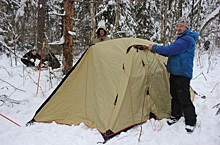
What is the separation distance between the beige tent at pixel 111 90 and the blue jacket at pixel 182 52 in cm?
65

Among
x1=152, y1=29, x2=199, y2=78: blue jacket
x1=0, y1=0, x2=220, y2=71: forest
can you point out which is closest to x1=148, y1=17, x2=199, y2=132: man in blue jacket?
x1=152, y1=29, x2=199, y2=78: blue jacket

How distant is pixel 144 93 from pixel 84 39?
38.9ft

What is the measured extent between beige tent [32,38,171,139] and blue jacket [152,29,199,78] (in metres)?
0.65

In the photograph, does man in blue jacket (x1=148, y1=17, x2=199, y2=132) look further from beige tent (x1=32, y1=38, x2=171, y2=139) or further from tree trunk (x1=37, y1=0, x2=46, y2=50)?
tree trunk (x1=37, y1=0, x2=46, y2=50)

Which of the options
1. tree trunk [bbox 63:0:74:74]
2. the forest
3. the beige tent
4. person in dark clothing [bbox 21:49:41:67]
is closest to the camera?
the beige tent

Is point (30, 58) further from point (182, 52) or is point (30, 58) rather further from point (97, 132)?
point (182, 52)

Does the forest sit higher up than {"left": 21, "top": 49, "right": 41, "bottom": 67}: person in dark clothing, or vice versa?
the forest

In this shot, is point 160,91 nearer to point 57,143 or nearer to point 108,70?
point 108,70

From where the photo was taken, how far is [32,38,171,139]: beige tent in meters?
3.86

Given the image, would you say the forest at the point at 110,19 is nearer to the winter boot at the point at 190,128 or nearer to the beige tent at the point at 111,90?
the beige tent at the point at 111,90

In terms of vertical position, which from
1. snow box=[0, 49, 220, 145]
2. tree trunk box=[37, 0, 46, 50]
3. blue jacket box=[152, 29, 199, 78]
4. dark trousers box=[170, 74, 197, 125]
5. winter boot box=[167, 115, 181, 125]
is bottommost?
snow box=[0, 49, 220, 145]

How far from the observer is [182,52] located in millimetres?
3660

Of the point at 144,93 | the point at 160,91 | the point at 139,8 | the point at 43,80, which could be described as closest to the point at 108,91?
the point at 144,93

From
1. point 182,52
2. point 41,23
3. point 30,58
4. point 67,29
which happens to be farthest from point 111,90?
point 41,23
